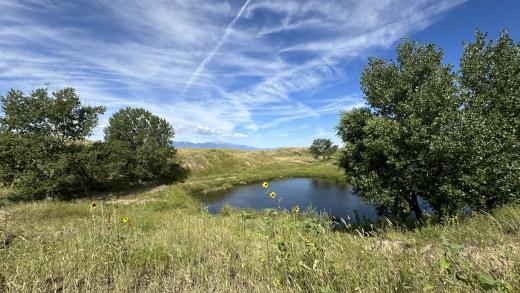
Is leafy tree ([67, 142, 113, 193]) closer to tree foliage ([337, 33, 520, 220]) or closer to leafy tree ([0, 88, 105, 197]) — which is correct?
leafy tree ([0, 88, 105, 197])

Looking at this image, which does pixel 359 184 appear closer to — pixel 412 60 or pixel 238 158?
pixel 412 60

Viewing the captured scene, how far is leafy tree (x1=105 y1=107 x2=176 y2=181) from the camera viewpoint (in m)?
48.2

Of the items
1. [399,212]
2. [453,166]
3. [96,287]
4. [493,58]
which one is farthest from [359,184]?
[96,287]

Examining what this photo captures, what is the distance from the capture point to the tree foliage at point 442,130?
Answer: 46.8 ft

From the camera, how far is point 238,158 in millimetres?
89250

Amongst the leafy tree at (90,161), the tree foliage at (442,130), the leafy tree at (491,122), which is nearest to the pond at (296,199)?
the leafy tree at (90,161)

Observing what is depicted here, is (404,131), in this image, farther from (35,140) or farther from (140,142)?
(140,142)

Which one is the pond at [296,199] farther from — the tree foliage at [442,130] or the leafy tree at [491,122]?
the leafy tree at [491,122]

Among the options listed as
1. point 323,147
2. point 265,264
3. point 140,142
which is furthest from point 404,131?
point 323,147

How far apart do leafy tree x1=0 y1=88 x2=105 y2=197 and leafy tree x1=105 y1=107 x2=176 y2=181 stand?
12.2 metres

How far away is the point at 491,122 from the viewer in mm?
15141

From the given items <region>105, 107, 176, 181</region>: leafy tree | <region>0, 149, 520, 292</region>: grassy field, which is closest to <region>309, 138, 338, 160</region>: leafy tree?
<region>105, 107, 176, 181</region>: leafy tree

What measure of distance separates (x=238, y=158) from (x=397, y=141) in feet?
244

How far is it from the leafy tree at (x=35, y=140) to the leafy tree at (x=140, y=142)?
12.2 meters
